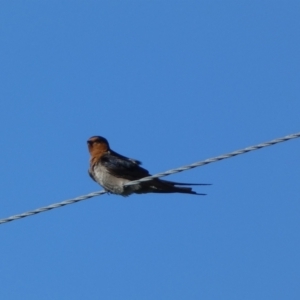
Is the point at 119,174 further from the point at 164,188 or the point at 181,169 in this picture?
the point at 181,169

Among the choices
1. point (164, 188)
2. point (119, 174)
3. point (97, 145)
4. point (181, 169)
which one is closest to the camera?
point (181, 169)

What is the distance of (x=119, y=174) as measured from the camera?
10.9 m

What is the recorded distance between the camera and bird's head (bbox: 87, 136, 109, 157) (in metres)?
11.8

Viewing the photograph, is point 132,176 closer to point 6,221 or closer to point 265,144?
point 6,221

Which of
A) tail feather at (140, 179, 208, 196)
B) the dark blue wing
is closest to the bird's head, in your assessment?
the dark blue wing

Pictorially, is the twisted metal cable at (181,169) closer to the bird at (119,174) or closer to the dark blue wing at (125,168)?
the bird at (119,174)

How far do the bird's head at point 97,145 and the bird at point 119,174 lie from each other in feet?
0.11

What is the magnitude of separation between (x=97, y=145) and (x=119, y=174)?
3.43 feet

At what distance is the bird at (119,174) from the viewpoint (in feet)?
34.4

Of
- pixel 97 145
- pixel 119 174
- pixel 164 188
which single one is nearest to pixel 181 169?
pixel 164 188

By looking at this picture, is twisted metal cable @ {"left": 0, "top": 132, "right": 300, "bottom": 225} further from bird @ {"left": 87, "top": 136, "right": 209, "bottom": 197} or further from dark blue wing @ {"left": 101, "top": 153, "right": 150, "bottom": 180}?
dark blue wing @ {"left": 101, "top": 153, "right": 150, "bottom": 180}

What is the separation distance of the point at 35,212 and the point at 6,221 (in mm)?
341

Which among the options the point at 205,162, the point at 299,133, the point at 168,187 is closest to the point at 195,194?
the point at 168,187

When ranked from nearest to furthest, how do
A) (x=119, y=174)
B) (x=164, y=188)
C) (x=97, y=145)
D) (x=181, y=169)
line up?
(x=181, y=169) < (x=164, y=188) < (x=119, y=174) < (x=97, y=145)
